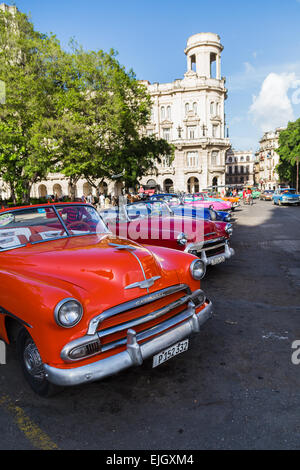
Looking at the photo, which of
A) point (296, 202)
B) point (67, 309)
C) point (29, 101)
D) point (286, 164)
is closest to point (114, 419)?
point (67, 309)

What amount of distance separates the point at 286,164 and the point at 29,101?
45.5 meters

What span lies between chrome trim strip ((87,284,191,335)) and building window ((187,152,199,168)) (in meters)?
54.5

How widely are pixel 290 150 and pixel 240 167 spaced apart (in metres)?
83.8

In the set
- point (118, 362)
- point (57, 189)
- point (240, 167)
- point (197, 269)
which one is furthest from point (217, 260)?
point (240, 167)

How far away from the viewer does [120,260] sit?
10.6ft

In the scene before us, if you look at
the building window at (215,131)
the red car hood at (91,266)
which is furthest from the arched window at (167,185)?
the red car hood at (91,266)

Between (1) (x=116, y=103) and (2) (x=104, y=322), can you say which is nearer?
(2) (x=104, y=322)

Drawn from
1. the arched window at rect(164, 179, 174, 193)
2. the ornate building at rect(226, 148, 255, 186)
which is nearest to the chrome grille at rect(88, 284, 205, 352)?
the arched window at rect(164, 179, 174, 193)

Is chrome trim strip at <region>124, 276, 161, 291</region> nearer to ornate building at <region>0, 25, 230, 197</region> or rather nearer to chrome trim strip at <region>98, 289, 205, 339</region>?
chrome trim strip at <region>98, 289, 205, 339</region>

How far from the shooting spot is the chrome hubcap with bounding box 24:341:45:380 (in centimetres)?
301

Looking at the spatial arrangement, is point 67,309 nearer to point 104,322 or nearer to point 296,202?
point 104,322

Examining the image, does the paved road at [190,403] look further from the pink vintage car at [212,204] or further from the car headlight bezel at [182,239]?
the pink vintage car at [212,204]

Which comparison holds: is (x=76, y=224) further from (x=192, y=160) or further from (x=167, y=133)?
(x=167, y=133)
